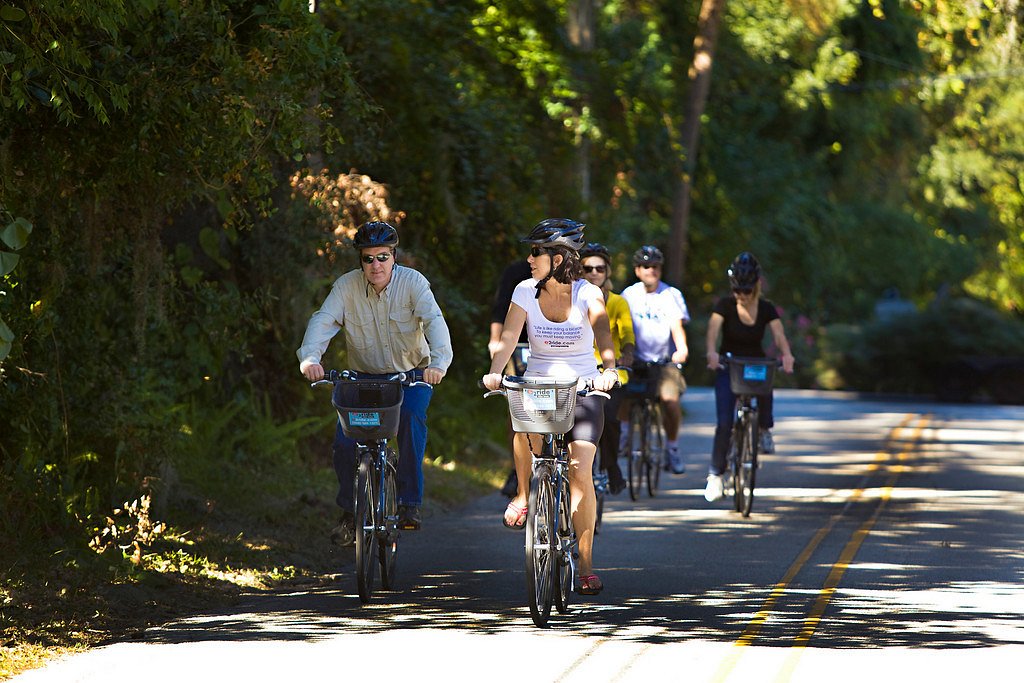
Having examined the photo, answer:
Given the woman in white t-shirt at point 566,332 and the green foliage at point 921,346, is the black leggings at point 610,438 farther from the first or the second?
the green foliage at point 921,346

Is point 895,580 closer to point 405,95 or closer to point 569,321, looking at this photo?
point 569,321

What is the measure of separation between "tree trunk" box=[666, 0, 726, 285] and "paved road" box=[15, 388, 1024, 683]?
18.3 metres

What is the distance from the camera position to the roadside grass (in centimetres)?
879

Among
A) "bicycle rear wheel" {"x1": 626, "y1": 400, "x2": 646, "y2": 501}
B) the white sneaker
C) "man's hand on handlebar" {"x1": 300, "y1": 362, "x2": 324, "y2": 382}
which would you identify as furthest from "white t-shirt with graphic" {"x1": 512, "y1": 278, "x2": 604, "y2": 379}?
"bicycle rear wheel" {"x1": 626, "y1": 400, "x2": 646, "y2": 501}

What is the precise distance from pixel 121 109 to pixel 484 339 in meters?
9.20

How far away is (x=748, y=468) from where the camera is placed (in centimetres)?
1394

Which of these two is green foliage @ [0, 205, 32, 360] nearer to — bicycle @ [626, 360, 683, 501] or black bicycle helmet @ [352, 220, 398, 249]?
black bicycle helmet @ [352, 220, 398, 249]

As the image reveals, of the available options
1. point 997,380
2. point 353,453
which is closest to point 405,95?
point 353,453

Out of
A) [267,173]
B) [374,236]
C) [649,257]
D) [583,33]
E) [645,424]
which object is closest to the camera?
[374,236]

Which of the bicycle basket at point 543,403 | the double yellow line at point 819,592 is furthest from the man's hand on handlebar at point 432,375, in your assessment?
the double yellow line at point 819,592

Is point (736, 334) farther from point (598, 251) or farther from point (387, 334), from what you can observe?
point (387, 334)

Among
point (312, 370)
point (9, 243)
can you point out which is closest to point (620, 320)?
point (312, 370)

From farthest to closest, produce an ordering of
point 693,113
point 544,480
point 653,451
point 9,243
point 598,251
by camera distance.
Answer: point 693,113 → point 653,451 → point 598,251 → point 544,480 → point 9,243

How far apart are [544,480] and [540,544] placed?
327mm
